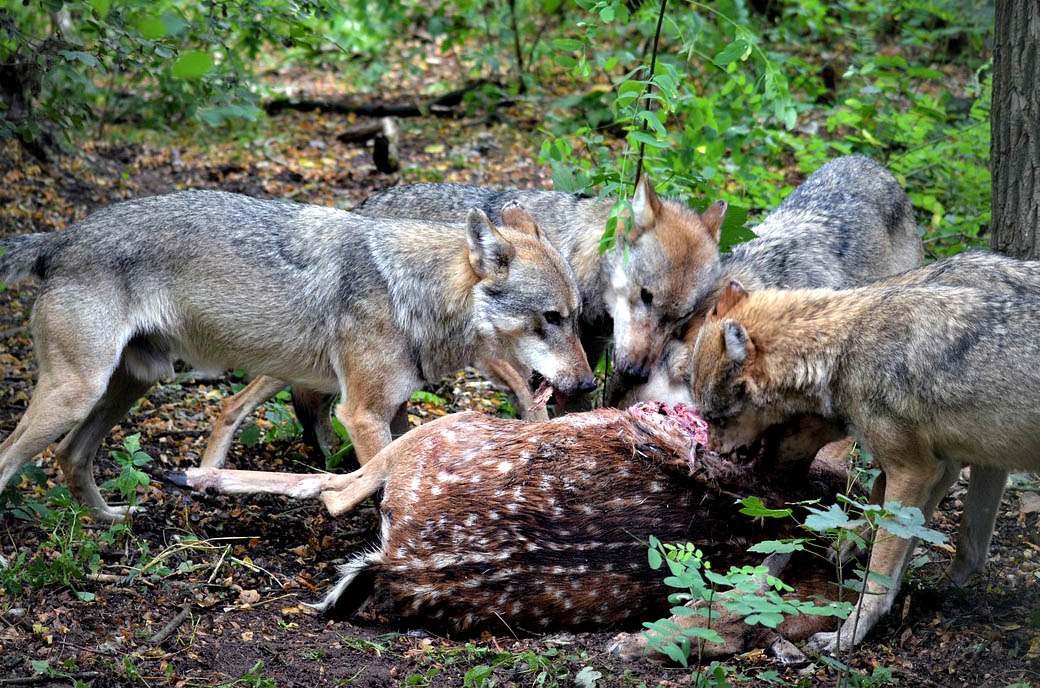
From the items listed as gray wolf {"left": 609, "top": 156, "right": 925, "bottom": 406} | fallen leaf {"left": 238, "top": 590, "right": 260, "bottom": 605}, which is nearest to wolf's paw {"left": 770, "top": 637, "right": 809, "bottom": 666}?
gray wolf {"left": 609, "top": 156, "right": 925, "bottom": 406}

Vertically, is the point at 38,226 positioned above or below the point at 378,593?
above

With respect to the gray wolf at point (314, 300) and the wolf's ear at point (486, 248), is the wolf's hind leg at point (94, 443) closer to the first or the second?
the gray wolf at point (314, 300)

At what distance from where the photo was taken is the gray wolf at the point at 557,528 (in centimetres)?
457

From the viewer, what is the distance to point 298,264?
247 inches

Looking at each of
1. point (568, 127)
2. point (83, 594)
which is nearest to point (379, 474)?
→ point (83, 594)

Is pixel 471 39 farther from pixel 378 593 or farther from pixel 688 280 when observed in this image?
pixel 378 593

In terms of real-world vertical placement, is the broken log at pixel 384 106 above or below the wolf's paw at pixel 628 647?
above

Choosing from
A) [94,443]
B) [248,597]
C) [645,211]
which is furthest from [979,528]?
[94,443]

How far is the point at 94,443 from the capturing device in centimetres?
605

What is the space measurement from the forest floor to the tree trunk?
155 cm

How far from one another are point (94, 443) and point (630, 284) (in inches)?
137

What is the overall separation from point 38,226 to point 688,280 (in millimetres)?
5928

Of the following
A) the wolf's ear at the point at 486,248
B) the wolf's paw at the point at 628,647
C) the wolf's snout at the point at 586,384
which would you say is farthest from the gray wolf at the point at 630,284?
the wolf's paw at the point at 628,647

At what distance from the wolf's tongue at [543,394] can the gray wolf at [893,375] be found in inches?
47.3
